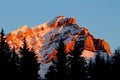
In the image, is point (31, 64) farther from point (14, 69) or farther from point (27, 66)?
point (14, 69)

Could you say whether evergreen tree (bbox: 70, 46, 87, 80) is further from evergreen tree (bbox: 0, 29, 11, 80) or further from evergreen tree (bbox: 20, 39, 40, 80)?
evergreen tree (bbox: 0, 29, 11, 80)

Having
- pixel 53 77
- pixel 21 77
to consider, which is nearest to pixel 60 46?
pixel 21 77

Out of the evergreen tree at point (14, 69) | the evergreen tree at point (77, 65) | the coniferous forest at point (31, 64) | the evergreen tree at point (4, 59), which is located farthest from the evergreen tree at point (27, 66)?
the evergreen tree at point (77, 65)

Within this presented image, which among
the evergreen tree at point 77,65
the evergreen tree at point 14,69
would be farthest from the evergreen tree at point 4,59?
the evergreen tree at point 77,65

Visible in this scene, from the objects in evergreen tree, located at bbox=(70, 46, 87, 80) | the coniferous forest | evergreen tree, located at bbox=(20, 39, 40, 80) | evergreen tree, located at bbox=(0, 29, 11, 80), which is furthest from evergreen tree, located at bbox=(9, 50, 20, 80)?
evergreen tree, located at bbox=(70, 46, 87, 80)

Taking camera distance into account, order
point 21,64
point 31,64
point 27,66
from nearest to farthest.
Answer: point 27,66, point 31,64, point 21,64

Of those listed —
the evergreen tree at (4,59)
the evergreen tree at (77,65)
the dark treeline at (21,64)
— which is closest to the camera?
the evergreen tree at (4,59)

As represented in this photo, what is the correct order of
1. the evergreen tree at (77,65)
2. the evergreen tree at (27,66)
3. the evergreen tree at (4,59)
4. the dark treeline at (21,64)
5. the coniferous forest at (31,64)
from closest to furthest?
1. the evergreen tree at (4,59)
2. the dark treeline at (21,64)
3. the coniferous forest at (31,64)
4. the evergreen tree at (27,66)
5. the evergreen tree at (77,65)

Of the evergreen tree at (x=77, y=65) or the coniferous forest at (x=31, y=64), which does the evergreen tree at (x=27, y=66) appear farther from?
the evergreen tree at (x=77, y=65)

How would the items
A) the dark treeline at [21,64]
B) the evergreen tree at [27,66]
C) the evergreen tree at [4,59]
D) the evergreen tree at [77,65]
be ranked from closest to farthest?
the evergreen tree at [4,59]
the dark treeline at [21,64]
the evergreen tree at [27,66]
the evergreen tree at [77,65]

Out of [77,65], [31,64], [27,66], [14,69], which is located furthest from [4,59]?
[77,65]

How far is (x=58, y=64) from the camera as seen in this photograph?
5116cm

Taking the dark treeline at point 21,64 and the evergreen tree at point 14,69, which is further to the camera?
→ the evergreen tree at point 14,69

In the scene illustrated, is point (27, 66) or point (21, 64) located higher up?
point (21, 64)
